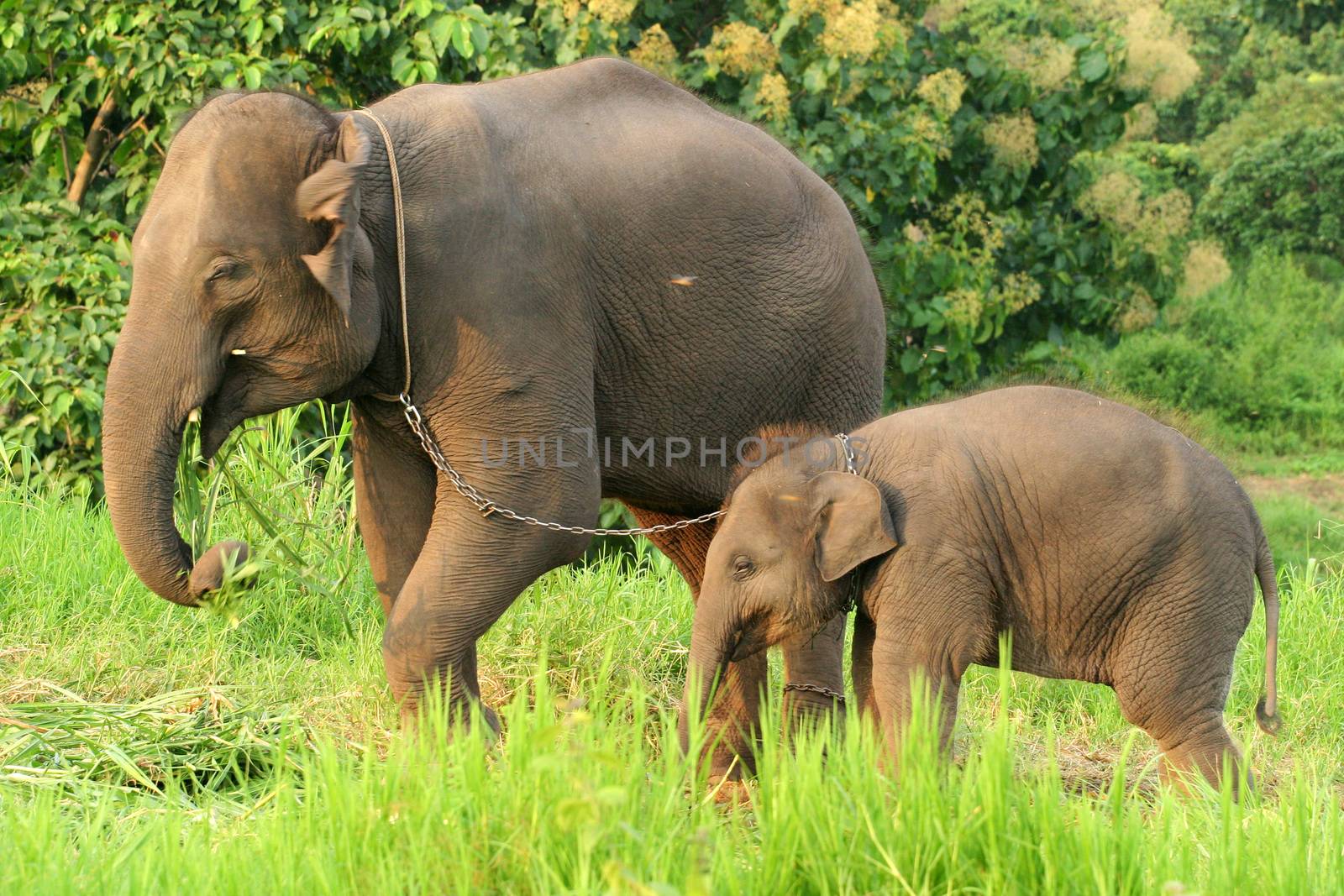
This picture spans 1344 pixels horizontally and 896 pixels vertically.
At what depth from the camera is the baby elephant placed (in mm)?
3727

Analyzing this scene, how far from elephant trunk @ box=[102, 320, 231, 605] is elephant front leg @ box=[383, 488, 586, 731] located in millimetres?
490

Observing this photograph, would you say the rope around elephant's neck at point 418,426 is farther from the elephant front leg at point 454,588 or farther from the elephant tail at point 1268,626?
the elephant tail at point 1268,626

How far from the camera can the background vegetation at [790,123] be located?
6797 mm

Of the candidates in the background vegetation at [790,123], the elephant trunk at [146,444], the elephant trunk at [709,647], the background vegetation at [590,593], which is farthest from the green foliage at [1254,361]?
the elephant trunk at [146,444]

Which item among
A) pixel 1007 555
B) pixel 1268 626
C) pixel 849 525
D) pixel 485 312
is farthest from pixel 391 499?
pixel 1268 626

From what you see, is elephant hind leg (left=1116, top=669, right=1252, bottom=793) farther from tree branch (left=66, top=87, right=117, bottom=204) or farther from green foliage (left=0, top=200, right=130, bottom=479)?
tree branch (left=66, top=87, right=117, bottom=204)

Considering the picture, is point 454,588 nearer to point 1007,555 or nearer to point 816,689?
point 816,689

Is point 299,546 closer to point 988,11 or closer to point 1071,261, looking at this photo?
point 1071,261

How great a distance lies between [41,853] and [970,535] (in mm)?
2010

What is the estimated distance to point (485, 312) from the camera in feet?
12.4

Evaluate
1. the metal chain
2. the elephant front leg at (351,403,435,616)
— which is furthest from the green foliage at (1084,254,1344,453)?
the elephant front leg at (351,403,435,616)

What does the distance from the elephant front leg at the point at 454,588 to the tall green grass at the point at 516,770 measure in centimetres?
20

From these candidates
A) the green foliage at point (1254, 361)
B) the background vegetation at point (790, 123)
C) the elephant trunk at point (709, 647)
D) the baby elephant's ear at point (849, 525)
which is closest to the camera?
the baby elephant's ear at point (849, 525)

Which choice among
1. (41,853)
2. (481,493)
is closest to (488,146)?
(481,493)
